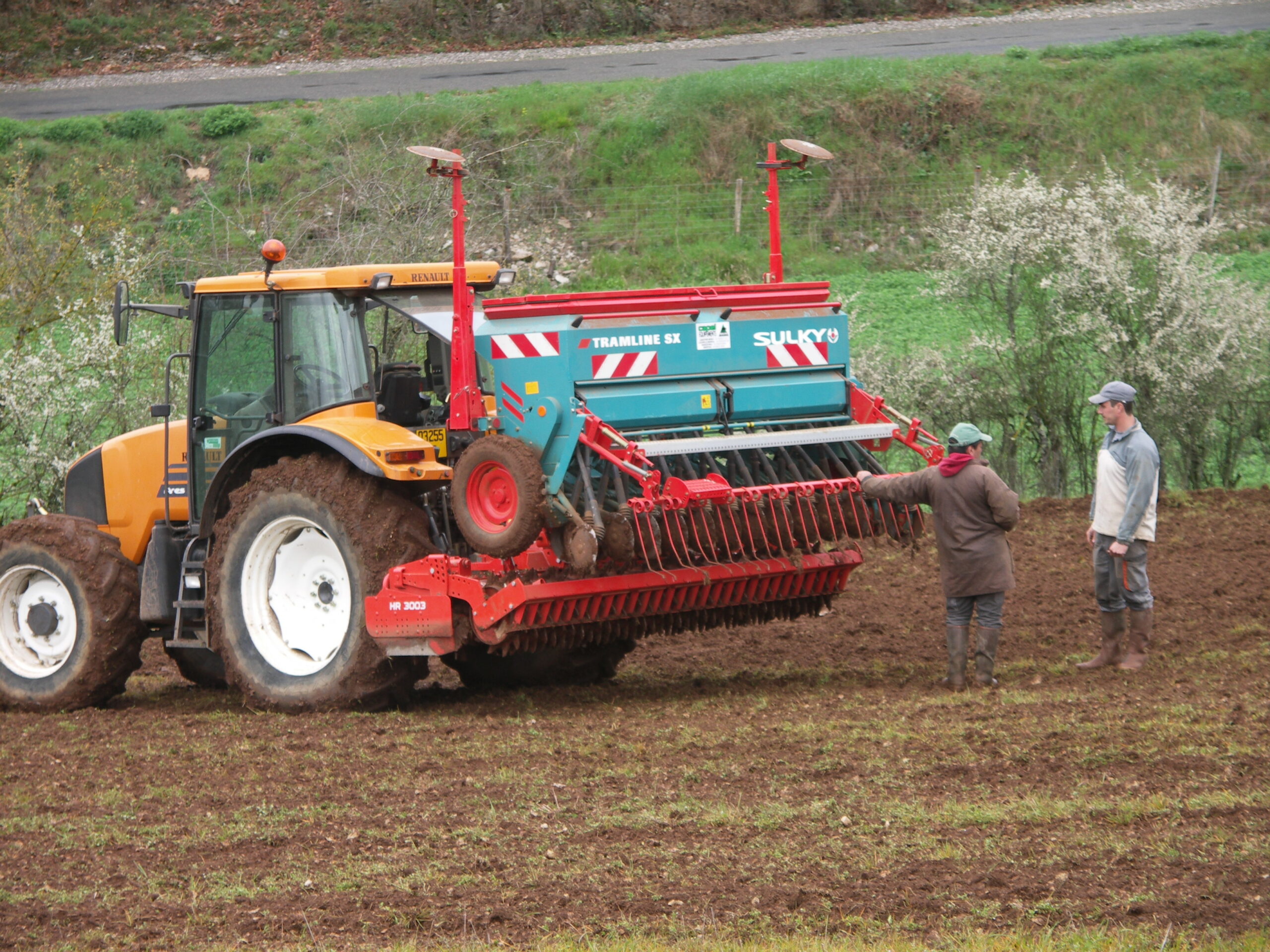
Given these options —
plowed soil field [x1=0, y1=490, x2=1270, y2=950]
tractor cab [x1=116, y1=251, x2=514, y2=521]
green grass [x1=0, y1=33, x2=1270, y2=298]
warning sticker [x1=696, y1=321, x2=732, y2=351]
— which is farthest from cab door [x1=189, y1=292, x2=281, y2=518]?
green grass [x1=0, y1=33, x2=1270, y2=298]

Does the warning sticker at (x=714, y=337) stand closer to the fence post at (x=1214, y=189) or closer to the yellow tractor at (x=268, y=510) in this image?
the yellow tractor at (x=268, y=510)

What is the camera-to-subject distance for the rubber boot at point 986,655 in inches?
316

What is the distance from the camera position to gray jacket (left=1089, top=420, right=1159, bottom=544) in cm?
827

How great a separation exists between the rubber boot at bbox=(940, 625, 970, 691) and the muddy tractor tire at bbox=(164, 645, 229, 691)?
15.1 ft

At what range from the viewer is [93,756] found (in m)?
7.52

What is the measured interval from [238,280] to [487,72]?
24030mm

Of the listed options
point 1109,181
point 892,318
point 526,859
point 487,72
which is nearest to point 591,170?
point 487,72

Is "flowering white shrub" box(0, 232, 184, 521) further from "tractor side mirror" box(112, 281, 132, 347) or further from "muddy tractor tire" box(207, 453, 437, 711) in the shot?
"muddy tractor tire" box(207, 453, 437, 711)

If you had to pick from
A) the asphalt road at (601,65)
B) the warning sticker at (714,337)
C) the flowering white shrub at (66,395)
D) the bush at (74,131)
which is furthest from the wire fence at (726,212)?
the warning sticker at (714,337)

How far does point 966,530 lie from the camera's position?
7938 millimetres

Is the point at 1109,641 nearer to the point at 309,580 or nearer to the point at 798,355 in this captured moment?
the point at 798,355

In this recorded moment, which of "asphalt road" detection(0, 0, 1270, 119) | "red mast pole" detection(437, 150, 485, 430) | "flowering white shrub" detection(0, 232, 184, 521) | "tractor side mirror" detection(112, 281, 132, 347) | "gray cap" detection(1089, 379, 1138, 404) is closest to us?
"red mast pole" detection(437, 150, 485, 430)

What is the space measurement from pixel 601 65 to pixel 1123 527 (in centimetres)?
2536

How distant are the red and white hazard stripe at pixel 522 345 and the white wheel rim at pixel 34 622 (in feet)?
10.6
